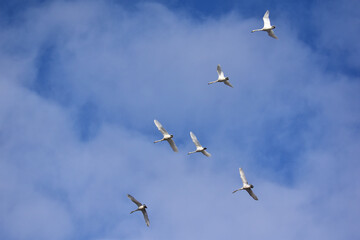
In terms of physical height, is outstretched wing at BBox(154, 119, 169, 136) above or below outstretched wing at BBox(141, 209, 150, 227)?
above

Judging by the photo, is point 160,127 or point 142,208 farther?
point 160,127

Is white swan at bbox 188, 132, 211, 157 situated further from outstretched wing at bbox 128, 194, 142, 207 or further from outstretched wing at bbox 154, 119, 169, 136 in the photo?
outstretched wing at bbox 128, 194, 142, 207

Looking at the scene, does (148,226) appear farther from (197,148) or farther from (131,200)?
(197,148)

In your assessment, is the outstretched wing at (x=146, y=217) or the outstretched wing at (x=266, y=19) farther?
the outstretched wing at (x=266, y=19)

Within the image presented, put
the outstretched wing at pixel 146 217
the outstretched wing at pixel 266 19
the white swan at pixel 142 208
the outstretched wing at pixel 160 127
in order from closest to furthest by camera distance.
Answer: the white swan at pixel 142 208
the outstretched wing at pixel 146 217
the outstretched wing at pixel 160 127
the outstretched wing at pixel 266 19

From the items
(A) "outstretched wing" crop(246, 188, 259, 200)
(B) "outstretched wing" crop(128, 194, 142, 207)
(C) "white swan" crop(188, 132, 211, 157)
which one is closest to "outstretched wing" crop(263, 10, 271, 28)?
(C) "white swan" crop(188, 132, 211, 157)

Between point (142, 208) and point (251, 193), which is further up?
point (251, 193)

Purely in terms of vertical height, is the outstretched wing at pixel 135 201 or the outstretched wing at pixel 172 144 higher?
the outstretched wing at pixel 172 144

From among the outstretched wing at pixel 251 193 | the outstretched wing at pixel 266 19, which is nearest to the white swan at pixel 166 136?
the outstretched wing at pixel 251 193

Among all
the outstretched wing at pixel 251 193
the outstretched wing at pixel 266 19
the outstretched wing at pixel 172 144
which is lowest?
the outstretched wing at pixel 251 193

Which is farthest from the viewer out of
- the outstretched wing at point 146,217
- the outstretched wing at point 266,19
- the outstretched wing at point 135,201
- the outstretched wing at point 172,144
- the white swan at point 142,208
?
the outstretched wing at point 266,19

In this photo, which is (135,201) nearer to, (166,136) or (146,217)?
(146,217)

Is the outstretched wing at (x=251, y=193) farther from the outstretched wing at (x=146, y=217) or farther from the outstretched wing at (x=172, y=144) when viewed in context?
the outstretched wing at (x=146, y=217)

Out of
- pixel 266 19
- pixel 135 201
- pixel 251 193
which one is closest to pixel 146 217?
pixel 135 201
